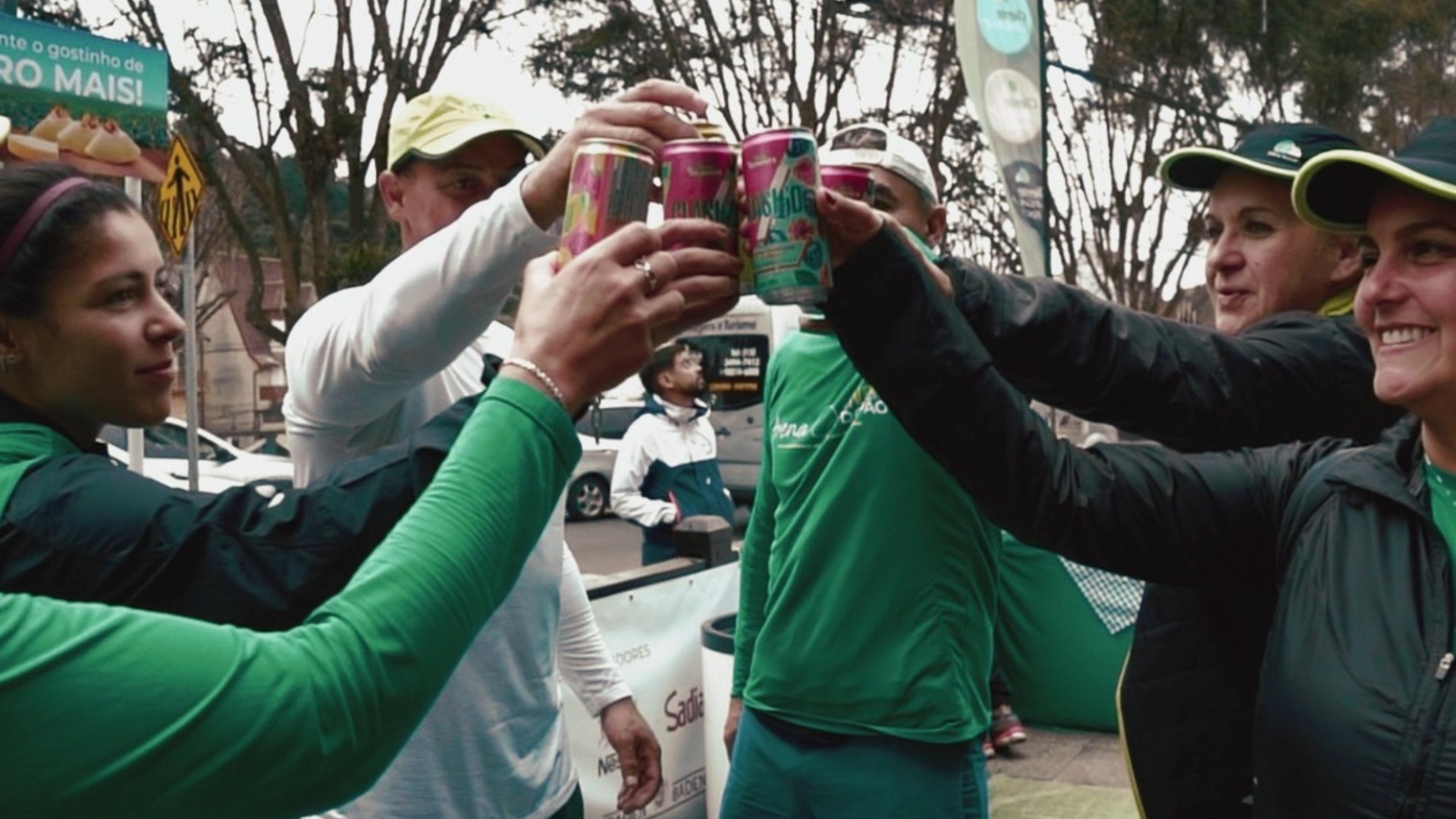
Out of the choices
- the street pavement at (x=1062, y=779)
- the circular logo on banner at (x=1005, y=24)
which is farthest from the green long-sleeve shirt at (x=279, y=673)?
the circular logo on banner at (x=1005, y=24)

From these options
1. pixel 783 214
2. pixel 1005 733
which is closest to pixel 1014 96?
pixel 1005 733

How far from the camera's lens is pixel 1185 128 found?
69.2 ft

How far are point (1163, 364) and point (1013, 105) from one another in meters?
7.95

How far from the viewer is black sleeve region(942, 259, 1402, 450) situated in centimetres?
234

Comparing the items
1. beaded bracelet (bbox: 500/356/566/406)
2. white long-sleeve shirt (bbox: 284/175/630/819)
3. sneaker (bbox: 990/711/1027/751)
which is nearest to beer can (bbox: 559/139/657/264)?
beaded bracelet (bbox: 500/356/566/406)

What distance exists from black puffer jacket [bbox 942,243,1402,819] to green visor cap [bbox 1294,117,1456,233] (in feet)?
1.04

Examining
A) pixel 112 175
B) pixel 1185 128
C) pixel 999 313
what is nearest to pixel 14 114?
pixel 112 175

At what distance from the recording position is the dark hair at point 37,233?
1588 millimetres

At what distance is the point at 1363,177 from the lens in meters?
2.08

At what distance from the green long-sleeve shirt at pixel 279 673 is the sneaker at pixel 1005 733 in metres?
5.73

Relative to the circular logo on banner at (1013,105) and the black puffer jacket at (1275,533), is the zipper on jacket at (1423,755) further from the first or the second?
the circular logo on banner at (1013,105)

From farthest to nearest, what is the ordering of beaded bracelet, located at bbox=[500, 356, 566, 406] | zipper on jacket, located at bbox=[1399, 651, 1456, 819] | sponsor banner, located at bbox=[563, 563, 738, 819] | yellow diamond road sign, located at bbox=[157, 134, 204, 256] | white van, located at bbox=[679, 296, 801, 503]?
1. white van, located at bbox=[679, 296, 801, 503]
2. yellow diamond road sign, located at bbox=[157, 134, 204, 256]
3. sponsor banner, located at bbox=[563, 563, 738, 819]
4. zipper on jacket, located at bbox=[1399, 651, 1456, 819]
5. beaded bracelet, located at bbox=[500, 356, 566, 406]

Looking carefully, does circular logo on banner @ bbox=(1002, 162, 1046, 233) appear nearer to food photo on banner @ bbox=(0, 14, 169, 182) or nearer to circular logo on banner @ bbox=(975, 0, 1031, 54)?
circular logo on banner @ bbox=(975, 0, 1031, 54)

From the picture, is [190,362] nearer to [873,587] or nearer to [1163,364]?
[873,587]
